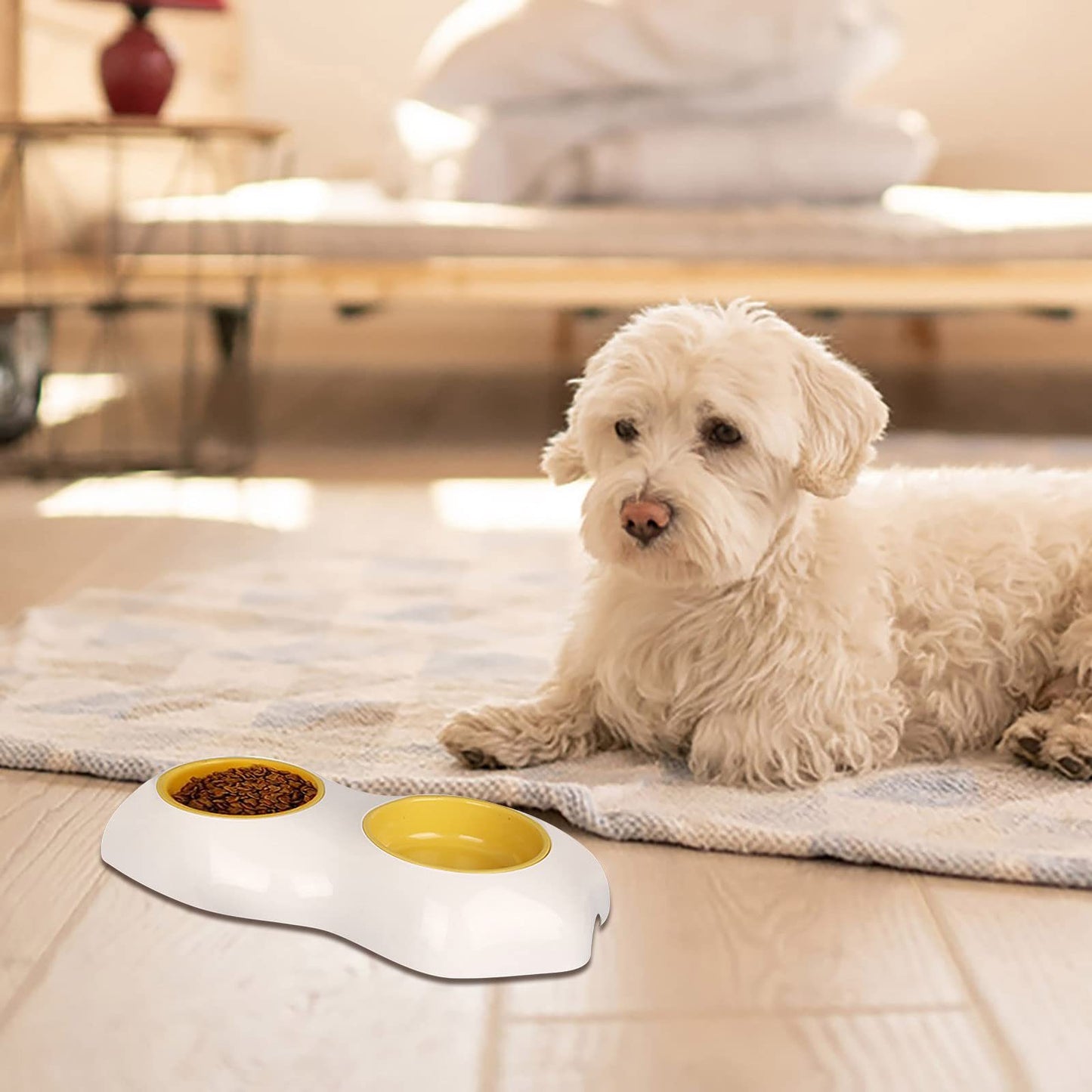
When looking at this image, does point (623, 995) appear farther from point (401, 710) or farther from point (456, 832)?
point (401, 710)

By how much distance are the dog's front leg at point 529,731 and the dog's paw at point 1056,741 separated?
459 mm

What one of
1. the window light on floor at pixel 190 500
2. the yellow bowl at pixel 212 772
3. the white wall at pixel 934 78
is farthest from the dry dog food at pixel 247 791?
→ the white wall at pixel 934 78

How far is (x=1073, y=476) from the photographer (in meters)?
1.87

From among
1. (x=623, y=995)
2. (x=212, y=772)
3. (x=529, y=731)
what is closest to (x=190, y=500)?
(x=529, y=731)

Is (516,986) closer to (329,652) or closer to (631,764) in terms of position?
(631,764)

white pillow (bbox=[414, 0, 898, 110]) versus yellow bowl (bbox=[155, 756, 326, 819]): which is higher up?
white pillow (bbox=[414, 0, 898, 110])

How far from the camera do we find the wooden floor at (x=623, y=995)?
108 centimetres

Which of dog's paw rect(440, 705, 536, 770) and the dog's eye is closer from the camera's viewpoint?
the dog's eye

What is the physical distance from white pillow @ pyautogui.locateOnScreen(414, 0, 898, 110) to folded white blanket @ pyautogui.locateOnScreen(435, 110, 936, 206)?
5.0 inches

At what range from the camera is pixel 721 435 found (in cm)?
153

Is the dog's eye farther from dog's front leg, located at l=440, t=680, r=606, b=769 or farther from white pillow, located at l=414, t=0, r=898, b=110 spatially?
white pillow, located at l=414, t=0, r=898, b=110

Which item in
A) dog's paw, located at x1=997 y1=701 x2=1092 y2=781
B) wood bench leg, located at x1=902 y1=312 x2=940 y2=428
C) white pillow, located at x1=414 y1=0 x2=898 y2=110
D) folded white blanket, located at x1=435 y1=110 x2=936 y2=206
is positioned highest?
white pillow, located at x1=414 y1=0 x2=898 y2=110

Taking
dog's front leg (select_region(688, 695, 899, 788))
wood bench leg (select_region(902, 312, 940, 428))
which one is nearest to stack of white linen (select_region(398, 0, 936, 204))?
wood bench leg (select_region(902, 312, 940, 428))

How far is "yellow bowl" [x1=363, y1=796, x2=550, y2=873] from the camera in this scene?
4.52 ft
